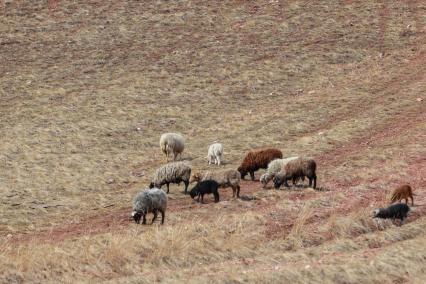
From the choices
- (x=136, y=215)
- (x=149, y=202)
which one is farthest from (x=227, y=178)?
(x=136, y=215)

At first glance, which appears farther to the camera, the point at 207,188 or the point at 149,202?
the point at 207,188

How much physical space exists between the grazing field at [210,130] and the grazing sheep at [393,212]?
0.30m

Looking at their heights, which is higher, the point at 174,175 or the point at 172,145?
the point at 172,145

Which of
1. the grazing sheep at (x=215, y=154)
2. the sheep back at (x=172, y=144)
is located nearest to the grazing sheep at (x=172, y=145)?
the sheep back at (x=172, y=144)

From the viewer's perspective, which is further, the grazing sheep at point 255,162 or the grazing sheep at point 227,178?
the grazing sheep at point 255,162

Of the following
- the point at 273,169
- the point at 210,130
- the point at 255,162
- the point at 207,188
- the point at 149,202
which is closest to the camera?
the point at 149,202

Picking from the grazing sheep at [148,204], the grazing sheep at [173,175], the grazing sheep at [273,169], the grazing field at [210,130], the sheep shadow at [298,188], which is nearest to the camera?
→ the grazing field at [210,130]

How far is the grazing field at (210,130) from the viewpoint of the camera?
14.5m

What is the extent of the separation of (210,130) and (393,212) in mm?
16480

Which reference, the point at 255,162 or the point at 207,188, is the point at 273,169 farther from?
the point at 207,188

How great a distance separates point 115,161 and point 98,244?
11.6m

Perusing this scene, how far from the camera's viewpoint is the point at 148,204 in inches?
725

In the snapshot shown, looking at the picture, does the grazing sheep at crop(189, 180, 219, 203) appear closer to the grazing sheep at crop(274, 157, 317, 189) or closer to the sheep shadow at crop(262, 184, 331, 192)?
the grazing sheep at crop(274, 157, 317, 189)

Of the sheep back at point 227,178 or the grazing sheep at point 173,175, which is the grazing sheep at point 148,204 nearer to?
the sheep back at point 227,178
